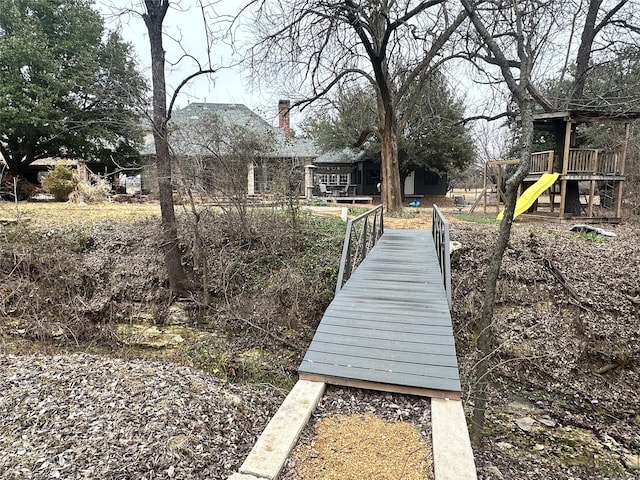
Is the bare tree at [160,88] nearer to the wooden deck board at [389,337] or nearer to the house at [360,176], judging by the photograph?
the wooden deck board at [389,337]

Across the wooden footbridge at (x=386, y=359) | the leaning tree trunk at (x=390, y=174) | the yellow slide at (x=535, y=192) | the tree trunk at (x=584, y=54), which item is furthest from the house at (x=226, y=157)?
the tree trunk at (x=584, y=54)

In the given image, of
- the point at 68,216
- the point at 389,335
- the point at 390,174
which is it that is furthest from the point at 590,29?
the point at 68,216

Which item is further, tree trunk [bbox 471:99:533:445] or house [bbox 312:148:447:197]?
house [bbox 312:148:447:197]

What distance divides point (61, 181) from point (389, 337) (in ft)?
47.6

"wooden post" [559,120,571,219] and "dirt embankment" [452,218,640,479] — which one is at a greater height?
"wooden post" [559,120,571,219]

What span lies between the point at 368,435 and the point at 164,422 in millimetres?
1462

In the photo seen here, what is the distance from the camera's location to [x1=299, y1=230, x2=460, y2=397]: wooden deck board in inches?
120

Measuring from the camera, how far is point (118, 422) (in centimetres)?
267

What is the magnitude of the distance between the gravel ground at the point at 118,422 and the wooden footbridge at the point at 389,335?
0.84 meters

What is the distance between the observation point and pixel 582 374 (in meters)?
5.67

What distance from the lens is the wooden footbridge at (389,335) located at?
9.96 feet

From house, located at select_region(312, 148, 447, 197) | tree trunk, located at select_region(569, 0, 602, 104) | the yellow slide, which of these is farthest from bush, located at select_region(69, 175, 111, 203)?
tree trunk, located at select_region(569, 0, 602, 104)

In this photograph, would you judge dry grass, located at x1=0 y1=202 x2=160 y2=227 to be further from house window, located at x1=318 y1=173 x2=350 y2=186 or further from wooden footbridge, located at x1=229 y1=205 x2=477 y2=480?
house window, located at x1=318 y1=173 x2=350 y2=186

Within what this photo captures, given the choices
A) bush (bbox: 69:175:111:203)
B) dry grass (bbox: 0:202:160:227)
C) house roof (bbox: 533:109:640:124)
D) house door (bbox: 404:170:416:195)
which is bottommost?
dry grass (bbox: 0:202:160:227)
